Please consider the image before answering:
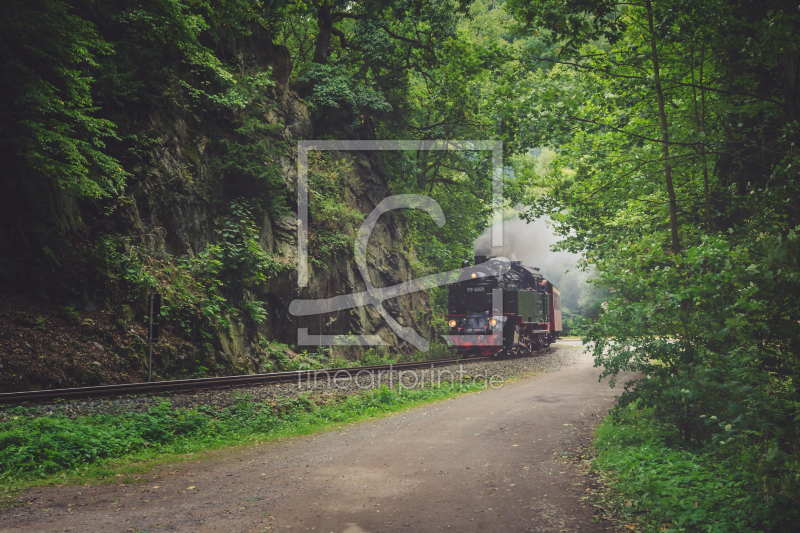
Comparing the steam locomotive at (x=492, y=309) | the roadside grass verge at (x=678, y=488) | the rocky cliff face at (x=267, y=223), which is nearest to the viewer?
the roadside grass verge at (x=678, y=488)

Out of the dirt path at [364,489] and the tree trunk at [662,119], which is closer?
the dirt path at [364,489]

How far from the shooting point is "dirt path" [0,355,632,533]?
5.09m

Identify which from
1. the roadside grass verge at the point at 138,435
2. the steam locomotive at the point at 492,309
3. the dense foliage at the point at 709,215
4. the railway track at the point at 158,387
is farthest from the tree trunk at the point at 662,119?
the steam locomotive at the point at 492,309

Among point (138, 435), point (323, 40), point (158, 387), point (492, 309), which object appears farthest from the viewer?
point (323, 40)

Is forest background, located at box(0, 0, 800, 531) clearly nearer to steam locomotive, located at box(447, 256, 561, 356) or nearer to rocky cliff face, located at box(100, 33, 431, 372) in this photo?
rocky cliff face, located at box(100, 33, 431, 372)

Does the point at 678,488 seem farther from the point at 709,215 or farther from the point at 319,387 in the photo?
the point at 319,387

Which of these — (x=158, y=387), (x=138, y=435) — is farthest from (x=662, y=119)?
(x=158, y=387)

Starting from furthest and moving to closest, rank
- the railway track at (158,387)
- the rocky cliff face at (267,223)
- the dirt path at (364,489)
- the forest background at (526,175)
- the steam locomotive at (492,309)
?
the steam locomotive at (492,309), the rocky cliff face at (267,223), the railway track at (158,387), the forest background at (526,175), the dirt path at (364,489)

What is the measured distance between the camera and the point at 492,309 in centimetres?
1930

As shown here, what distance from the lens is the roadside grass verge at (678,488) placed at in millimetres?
4461

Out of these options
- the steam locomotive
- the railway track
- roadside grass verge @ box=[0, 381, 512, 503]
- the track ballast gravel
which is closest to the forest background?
the railway track

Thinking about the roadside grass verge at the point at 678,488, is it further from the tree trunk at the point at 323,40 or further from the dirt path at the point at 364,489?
the tree trunk at the point at 323,40

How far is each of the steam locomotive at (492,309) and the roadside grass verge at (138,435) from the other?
852cm

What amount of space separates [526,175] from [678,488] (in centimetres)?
1028
